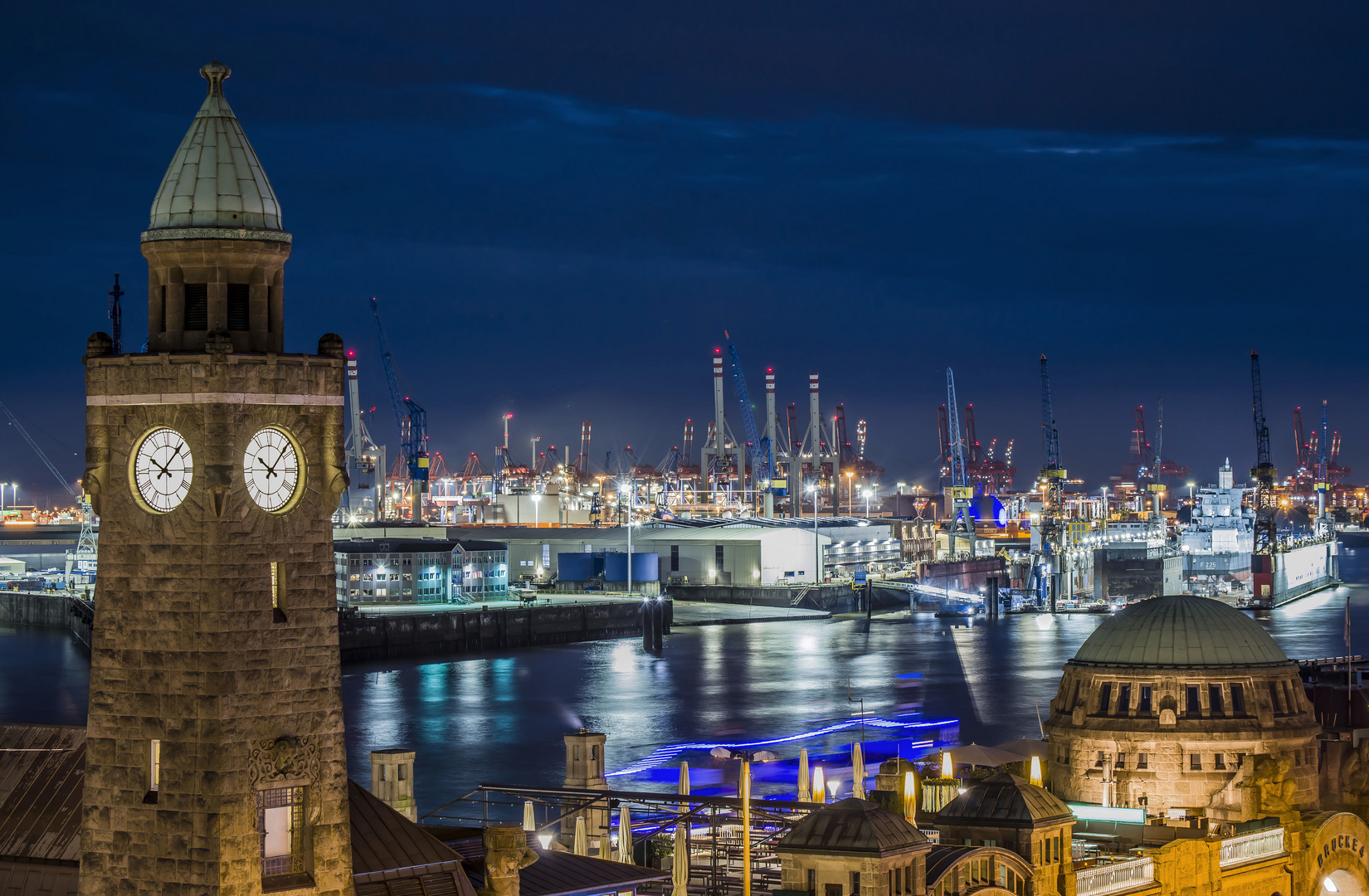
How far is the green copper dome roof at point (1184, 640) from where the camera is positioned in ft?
118

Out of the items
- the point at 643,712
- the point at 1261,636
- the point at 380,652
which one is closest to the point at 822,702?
the point at 643,712

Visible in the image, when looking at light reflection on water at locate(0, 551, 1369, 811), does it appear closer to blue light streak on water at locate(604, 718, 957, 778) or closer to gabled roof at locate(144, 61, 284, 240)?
blue light streak on water at locate(604, 718, 957, 778)

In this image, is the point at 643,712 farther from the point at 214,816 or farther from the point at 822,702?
the point at 214,816

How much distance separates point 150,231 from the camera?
55.6 feet

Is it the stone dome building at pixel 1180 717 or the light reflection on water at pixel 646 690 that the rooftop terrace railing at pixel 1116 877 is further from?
the light reflection on water at pixel 646 690

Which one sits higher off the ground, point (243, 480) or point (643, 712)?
point (243, 480)

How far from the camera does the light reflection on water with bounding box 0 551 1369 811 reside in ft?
247

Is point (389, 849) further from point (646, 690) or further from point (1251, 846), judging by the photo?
point (646, 690)

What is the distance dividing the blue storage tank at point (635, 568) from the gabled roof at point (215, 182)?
472ft

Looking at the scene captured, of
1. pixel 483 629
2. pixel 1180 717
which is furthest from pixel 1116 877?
pixel 483 629

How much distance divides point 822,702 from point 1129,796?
56184 mm

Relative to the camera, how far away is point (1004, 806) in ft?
87.9

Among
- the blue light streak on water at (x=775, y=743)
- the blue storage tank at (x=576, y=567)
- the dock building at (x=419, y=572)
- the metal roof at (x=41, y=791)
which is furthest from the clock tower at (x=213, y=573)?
the blue storage tank at (x=576, y=567)

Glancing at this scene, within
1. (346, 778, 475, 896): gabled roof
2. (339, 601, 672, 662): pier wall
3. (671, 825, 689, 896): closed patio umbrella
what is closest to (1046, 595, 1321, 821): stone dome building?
(671, 825, 689, 896): closed patio umbrella
